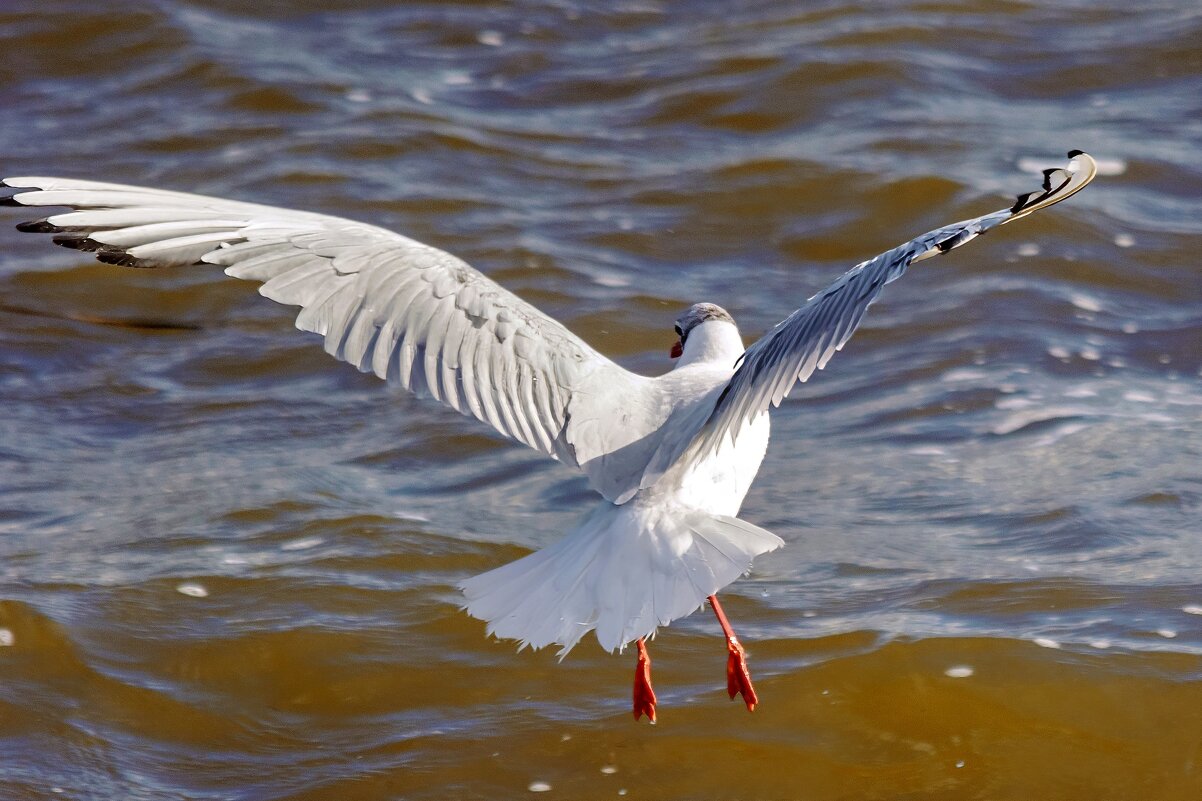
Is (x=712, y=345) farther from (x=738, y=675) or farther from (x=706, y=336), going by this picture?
(x=738, y=675)

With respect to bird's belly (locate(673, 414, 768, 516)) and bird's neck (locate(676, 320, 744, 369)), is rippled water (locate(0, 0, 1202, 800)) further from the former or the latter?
bird's neck (locate(676, 320, 744, 369))

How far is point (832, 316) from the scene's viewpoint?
355 centimetres

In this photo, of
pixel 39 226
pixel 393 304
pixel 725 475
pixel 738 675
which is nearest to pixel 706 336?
pixel 725 475

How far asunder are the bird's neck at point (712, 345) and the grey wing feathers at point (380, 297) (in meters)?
0.85

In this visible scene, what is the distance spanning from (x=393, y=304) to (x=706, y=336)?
1.40 meters

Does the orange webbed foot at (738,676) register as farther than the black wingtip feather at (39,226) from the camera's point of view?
Yes

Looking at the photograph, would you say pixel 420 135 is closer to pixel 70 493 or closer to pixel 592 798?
pixel 70 493

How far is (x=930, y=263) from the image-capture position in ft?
24.5

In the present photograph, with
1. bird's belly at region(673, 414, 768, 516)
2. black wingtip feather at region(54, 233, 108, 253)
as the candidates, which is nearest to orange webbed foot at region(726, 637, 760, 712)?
bird's belly at region(673, 414, 768, 516)

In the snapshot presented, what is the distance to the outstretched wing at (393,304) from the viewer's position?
3.82 m

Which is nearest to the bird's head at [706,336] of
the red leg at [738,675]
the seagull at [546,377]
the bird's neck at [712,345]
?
the bird's neck at [712,345]

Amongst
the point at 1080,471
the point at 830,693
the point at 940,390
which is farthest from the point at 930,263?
the point at 830,693

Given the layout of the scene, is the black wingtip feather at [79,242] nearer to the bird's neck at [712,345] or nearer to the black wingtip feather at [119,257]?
the black wingtip feather at [119,257]

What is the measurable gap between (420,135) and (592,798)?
6.05 m
